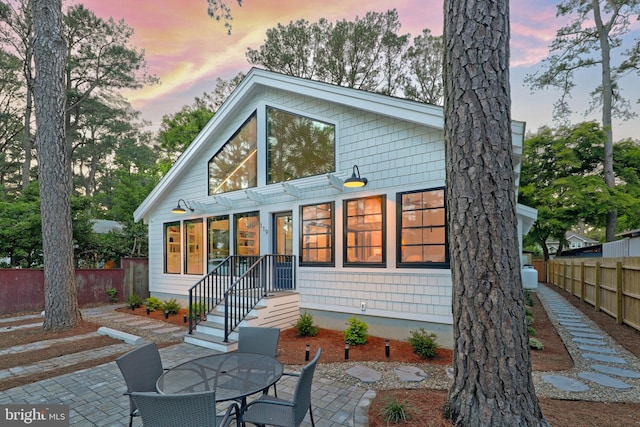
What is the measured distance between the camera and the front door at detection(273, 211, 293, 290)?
7.36 m

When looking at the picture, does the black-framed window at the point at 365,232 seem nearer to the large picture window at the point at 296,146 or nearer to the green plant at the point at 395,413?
the large picture window at the point at 296,146

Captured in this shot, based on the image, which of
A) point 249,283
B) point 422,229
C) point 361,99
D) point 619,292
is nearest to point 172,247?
point 249,283

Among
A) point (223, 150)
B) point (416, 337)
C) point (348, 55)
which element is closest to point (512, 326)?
point (416, 337)

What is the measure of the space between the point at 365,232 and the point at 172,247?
6.86 metres

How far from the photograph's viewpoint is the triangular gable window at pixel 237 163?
27.4 feet

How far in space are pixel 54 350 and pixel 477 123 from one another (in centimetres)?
724

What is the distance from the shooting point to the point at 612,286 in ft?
24.2

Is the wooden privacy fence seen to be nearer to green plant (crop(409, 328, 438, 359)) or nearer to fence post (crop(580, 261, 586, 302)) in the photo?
fence post (crop(580, 261, 586, 302))

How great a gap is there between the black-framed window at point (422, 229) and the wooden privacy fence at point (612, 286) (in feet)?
13.4

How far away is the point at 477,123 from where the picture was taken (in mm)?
2486

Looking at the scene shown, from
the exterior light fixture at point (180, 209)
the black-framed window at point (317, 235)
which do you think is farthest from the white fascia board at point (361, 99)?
the exterior light fixture at point (180, 209)

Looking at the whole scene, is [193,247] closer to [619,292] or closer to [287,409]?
[287,409]

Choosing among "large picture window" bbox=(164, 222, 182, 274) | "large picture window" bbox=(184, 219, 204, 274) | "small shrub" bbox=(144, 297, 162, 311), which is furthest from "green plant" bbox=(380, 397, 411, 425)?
"large picture window" bbox=(164, 222, 182, 274)

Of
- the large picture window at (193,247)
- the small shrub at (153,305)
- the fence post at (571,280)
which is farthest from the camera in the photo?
the fence post at (571,280)
